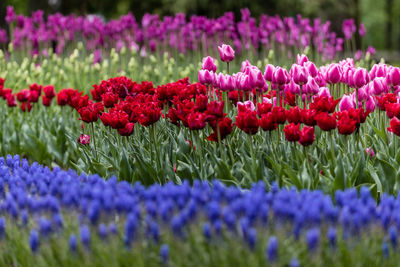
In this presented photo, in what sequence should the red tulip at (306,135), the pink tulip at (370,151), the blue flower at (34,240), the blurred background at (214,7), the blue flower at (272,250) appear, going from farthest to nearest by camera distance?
the blurred background at (214,7) < the pink tulip at (370,151) < the red tulip at (306,135) < the blue flower at (34,240) < the blue flower at (272,250)

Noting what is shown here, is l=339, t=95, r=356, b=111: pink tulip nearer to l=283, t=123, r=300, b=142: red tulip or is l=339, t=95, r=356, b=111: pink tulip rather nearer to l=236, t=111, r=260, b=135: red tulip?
l=283, t=123, r=300, b=142: red tulip

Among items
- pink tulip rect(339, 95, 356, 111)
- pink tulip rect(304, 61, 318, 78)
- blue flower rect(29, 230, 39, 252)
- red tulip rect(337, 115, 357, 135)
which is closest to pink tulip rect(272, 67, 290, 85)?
pink tulip rect(304, 61, 318, 78)

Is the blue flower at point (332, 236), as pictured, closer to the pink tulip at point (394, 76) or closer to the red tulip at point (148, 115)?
the red tulip at point (148, 115)

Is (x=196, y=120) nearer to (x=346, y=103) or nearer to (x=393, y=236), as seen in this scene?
(x=346, y=103)

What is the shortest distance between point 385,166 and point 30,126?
4.27 metres

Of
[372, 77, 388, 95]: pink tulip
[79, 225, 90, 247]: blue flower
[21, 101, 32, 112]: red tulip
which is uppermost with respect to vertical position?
[372, 77, 388, 95]: pink tulip

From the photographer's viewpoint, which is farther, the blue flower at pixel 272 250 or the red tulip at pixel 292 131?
the red tulip at pixel 292 131

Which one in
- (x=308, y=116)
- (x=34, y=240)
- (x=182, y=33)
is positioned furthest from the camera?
(x=182, y=33)

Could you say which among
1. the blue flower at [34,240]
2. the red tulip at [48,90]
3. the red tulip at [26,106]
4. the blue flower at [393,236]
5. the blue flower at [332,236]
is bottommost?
the blue flower at [393,236]

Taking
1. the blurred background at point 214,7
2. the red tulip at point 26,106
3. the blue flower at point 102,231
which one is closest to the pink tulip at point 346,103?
the blue flower at point 102,231

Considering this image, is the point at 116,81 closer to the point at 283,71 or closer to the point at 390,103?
the point at 283,71

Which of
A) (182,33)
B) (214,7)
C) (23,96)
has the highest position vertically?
(214,7)

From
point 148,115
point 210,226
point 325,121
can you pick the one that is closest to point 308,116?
point 325,121

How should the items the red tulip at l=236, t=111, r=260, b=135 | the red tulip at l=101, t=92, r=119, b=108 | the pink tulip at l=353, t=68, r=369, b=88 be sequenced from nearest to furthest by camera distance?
the red tulip at l=236, t=111, r=260, b=135, the pink tulip at l=353, t=68, r=369, b=88, the red tulip at l=101, t=92, r=119, b=108
